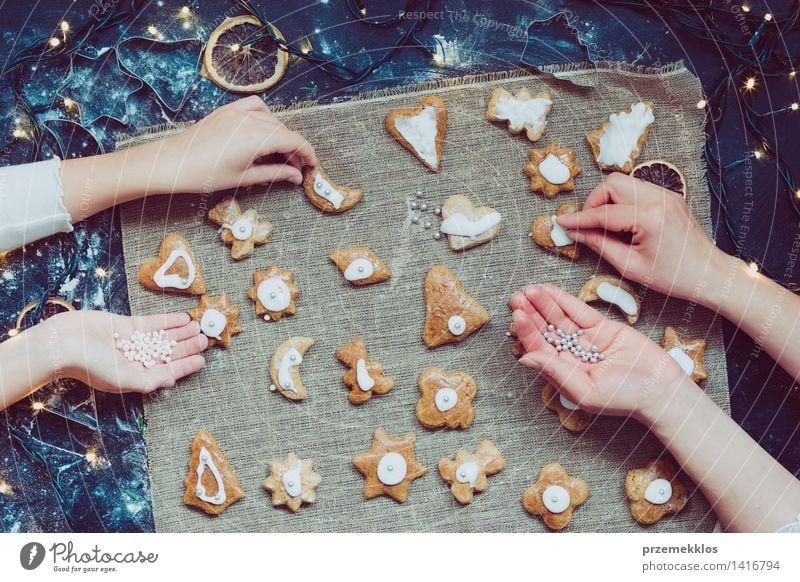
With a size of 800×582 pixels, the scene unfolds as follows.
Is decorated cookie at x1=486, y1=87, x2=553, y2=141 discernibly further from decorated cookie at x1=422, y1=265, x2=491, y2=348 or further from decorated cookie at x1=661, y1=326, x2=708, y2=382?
decorated cookie at x1=661, y1=326, x2=708, y2=382

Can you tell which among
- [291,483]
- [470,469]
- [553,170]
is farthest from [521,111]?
[291,483]

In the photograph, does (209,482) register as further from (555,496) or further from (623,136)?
(623,136)

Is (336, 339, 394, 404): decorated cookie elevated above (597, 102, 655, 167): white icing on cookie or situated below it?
below

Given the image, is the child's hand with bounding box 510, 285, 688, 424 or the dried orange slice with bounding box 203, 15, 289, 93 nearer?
the child's hand with bounding box 510, 285, 688, 424

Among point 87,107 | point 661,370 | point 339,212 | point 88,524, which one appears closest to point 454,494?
point 661,370

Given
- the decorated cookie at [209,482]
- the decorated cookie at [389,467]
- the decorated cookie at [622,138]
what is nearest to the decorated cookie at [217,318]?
the decorated cookie at [209,482]

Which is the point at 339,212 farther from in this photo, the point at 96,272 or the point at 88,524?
the point at 88,524

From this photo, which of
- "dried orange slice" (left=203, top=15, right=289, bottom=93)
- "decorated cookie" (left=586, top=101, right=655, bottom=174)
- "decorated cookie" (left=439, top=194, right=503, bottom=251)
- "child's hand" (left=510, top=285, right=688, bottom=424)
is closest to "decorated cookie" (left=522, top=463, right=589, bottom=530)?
"child's hand" (left=510, top=285, right=688, bottom=424)

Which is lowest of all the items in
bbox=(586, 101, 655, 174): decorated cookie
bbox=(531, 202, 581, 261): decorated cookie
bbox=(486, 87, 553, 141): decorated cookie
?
bbox=(531, 202, 581, 261): decorated cookie
